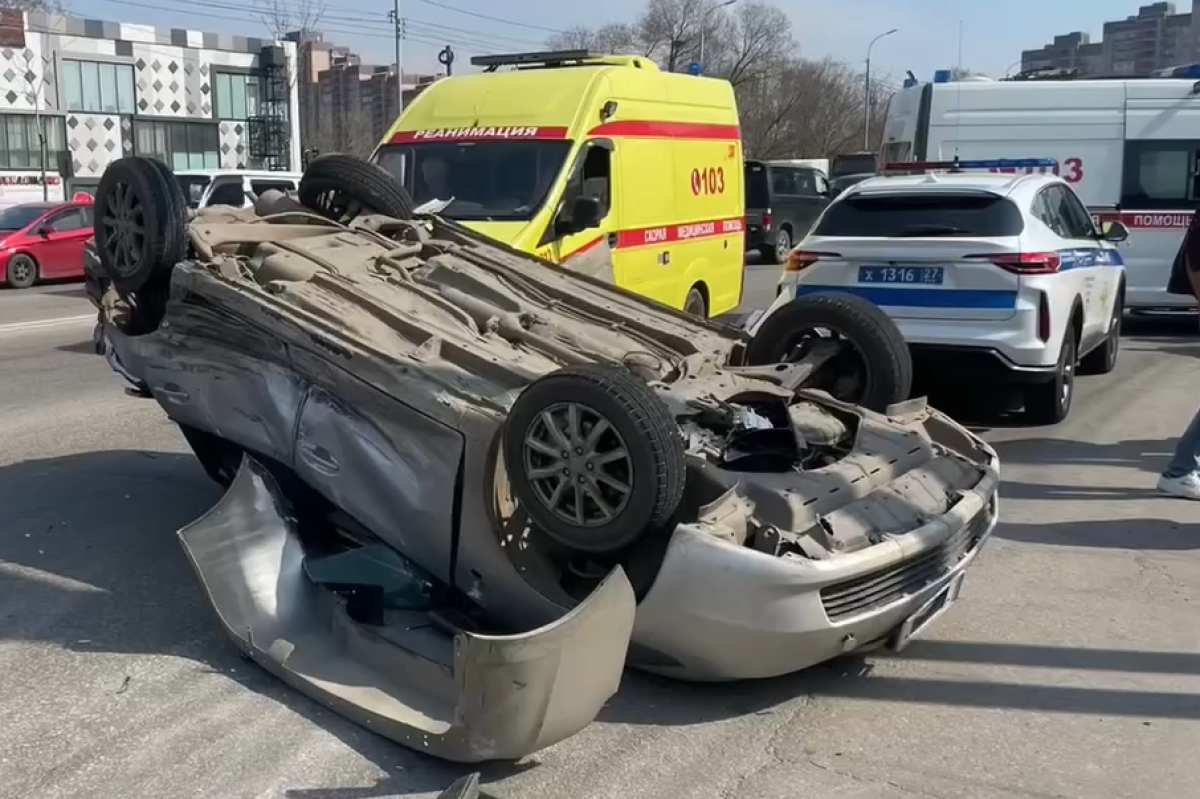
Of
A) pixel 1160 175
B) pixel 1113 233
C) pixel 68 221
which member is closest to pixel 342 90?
pixel 68 221

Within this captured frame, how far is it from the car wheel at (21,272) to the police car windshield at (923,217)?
48.8 feet

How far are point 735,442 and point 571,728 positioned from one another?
4.55 ft

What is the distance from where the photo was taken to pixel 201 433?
5.52 meters

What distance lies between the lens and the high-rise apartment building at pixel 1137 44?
266 feet

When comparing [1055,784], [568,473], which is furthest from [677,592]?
[1055,784]

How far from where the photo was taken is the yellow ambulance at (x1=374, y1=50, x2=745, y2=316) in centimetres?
929

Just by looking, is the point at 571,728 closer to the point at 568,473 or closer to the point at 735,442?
the point at 568,473

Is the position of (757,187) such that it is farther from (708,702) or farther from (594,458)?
(594,458)

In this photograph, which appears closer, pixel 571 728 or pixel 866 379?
pixel 571 728

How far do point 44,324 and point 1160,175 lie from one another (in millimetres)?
12284

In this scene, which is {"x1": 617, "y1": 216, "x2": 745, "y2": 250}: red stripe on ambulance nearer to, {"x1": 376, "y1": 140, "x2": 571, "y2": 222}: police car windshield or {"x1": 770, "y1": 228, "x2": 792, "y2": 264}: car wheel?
{"x1": 376, "y1": 140, "x2": 571, "y2": 222}: police car windshield

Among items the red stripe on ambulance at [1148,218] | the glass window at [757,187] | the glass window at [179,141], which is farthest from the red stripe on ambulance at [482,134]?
the glass window at [179,141]

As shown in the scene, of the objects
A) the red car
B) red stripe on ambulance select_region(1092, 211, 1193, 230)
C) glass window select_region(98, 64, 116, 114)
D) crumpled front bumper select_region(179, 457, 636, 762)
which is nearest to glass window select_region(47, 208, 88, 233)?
the red car

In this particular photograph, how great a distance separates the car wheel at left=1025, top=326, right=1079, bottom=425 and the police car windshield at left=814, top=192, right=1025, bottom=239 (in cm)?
98
